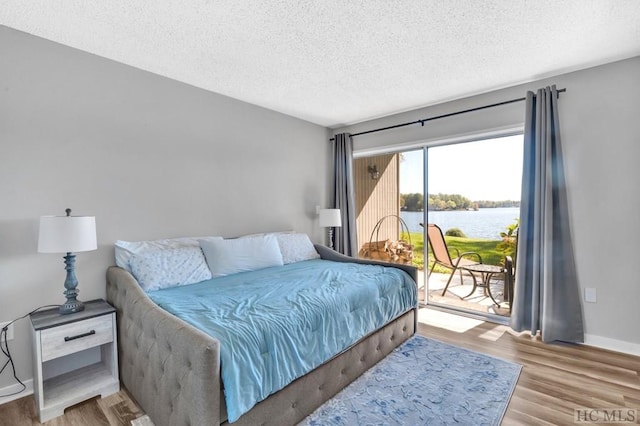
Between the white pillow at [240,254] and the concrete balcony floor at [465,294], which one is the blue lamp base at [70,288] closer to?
the white pillow at [240,254]

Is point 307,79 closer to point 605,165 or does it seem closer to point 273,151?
point 273,151

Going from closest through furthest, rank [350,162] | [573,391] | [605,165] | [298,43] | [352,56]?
[573,391] < [298,43] < [352,56] < [605,165] < [350,162]

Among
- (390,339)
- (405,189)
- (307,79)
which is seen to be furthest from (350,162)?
(390,339)

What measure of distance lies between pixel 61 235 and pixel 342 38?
89.2 inches

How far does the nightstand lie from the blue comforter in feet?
1.26

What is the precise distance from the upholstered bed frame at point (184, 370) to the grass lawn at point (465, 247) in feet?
5.70

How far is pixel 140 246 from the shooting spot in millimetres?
2527

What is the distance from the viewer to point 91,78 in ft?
7.90

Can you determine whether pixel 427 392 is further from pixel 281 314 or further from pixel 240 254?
pixel 240 254

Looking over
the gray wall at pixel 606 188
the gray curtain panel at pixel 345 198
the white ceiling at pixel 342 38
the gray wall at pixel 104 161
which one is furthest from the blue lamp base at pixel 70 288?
the gray wall at pixel 606 188

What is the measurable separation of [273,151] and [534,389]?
130 inches

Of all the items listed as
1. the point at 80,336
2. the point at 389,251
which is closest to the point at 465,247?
the point at 389,251

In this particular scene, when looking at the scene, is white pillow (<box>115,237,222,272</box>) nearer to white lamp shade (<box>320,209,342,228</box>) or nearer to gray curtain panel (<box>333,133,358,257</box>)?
white lamp shade (<box>320,209,342,228</box>)

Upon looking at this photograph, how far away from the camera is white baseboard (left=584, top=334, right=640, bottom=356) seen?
2.58 meters
